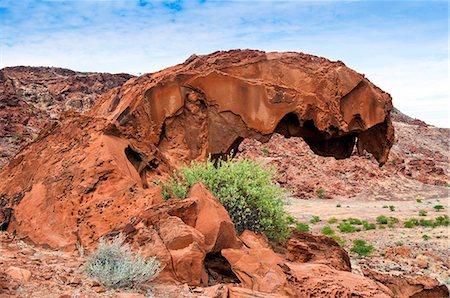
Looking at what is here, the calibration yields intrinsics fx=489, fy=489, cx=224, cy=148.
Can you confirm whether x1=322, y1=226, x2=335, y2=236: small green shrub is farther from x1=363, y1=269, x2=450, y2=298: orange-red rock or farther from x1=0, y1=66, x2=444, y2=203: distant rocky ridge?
x1=0, y1=66, x2=444, y2=203: distant rocky ridge

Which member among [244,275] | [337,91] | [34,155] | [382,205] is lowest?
[382,205]

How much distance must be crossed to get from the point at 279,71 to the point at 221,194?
4395 millimetres

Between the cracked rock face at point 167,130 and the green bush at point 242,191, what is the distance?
2.02 feet

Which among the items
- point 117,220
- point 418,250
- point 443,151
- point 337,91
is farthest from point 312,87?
point 443,151

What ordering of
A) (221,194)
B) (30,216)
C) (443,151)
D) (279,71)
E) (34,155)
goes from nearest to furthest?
(30,216), (221,194), (34,155), (279,71), (443,151)

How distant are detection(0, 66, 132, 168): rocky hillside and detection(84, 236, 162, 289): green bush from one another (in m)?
19.4

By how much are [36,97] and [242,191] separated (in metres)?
35.1

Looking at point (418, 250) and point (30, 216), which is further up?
point (30, 216)

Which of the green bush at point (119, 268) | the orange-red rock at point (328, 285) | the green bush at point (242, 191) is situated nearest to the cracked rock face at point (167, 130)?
the green bush at point (242, 191)

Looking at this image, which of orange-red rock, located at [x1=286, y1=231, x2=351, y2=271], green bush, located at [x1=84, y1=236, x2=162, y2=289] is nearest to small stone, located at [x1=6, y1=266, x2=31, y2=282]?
green bush, located at [x1=84, y1=236, x2=162, y2=289]

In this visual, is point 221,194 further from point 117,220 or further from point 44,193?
point 44,193

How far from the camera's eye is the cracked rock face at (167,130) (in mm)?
7156

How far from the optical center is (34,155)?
862 cm

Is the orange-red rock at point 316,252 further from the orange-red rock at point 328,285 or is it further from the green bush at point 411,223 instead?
the green bush at point 411,223
